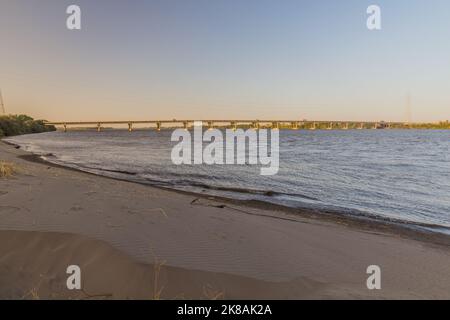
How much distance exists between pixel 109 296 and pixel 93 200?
4.82 metres

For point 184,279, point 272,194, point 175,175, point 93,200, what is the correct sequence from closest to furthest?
point 184,279
point 93,200
point 272,194
point 175,175

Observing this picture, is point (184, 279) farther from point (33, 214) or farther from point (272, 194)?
point (272, 194)

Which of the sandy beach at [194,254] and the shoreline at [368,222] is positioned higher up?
the sandy beach at [194,254]

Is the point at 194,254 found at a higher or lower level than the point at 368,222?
higher

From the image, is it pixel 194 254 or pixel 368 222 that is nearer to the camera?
pixel 194 254

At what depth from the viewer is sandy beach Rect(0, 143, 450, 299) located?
12.9ft

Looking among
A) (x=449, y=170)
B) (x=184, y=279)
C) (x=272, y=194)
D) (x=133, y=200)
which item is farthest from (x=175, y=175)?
(x=449, y=170)

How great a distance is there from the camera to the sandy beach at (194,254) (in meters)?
3.93

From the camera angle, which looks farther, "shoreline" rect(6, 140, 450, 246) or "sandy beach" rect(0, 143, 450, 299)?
"shoreline" rect(6, 140, 450, 246)

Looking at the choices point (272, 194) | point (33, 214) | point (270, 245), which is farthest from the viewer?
point (272, 194)

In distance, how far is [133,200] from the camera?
8.55 metres

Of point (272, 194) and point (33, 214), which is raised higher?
point (33, 214)

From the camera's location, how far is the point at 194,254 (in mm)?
4934

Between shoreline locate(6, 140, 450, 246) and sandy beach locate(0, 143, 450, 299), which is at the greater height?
sandy beach locate(0, 143, 450, 299)
